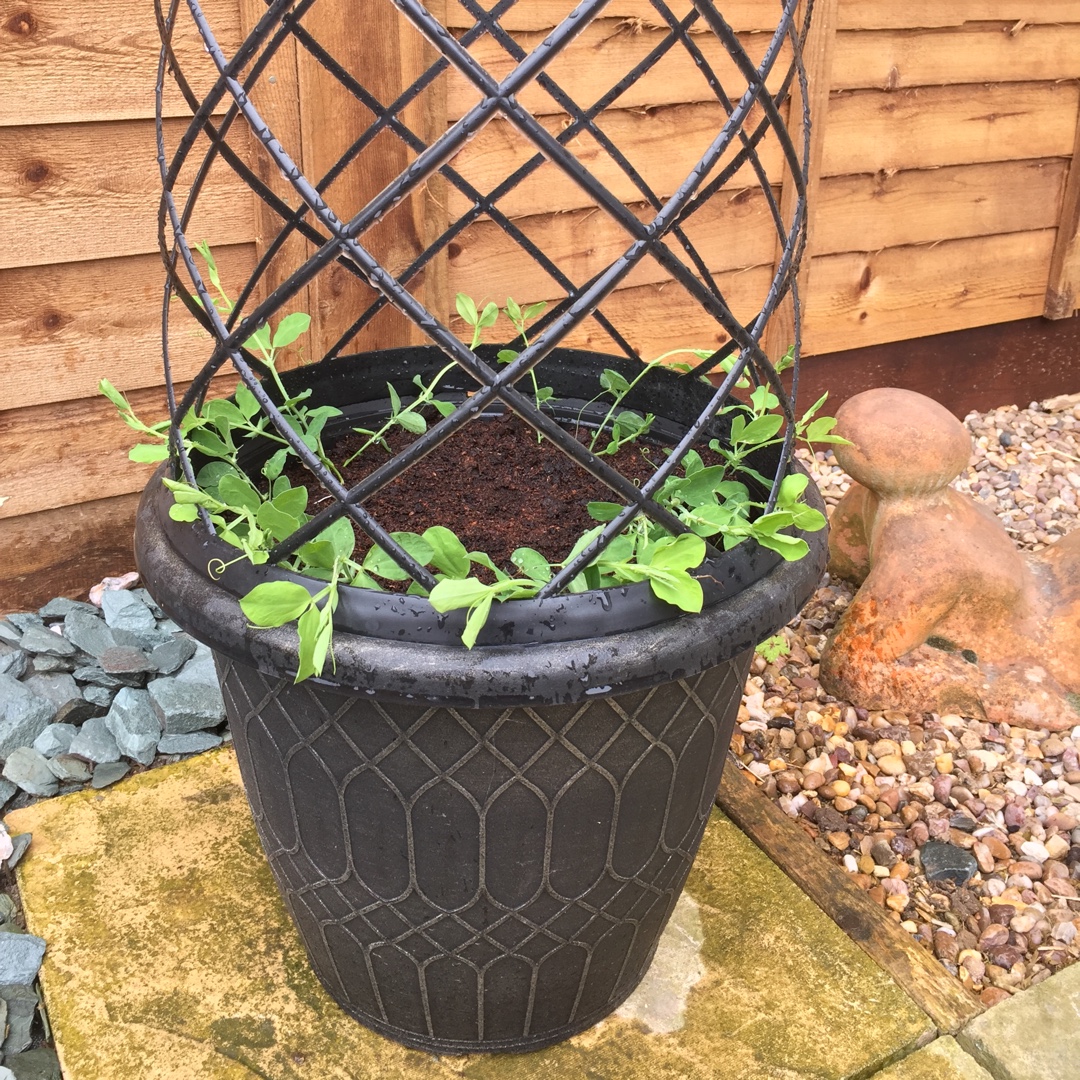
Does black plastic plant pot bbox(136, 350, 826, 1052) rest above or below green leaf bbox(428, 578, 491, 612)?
below

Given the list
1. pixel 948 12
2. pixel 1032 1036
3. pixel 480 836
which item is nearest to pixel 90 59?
pixel 480 836

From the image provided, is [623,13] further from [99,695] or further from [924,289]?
[99,695]

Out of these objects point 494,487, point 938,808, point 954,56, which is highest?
point 954,56

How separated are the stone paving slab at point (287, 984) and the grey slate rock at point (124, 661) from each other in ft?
1.03

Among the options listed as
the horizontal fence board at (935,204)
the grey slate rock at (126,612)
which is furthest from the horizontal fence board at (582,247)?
the grey slate rock at (126,612)

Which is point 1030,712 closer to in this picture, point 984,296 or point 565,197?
point 565,197

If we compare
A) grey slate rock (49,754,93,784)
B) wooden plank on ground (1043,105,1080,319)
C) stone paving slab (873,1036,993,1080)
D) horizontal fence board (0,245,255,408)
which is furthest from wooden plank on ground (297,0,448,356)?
wooden plank on ground (1043,105,1080,319)

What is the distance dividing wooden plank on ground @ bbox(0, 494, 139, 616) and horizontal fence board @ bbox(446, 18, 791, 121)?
1.03m

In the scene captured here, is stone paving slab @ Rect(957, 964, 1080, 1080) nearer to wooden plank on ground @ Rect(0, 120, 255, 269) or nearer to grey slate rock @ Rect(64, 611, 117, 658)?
grey slate rock @ Rect(64, 611, 117, 658)

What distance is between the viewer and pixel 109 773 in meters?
1.62

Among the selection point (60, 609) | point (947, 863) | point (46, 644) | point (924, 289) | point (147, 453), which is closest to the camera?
point (147, 453)

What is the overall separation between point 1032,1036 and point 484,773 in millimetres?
799

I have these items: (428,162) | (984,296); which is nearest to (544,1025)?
(428,162)

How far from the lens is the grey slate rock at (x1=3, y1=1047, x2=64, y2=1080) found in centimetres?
117
